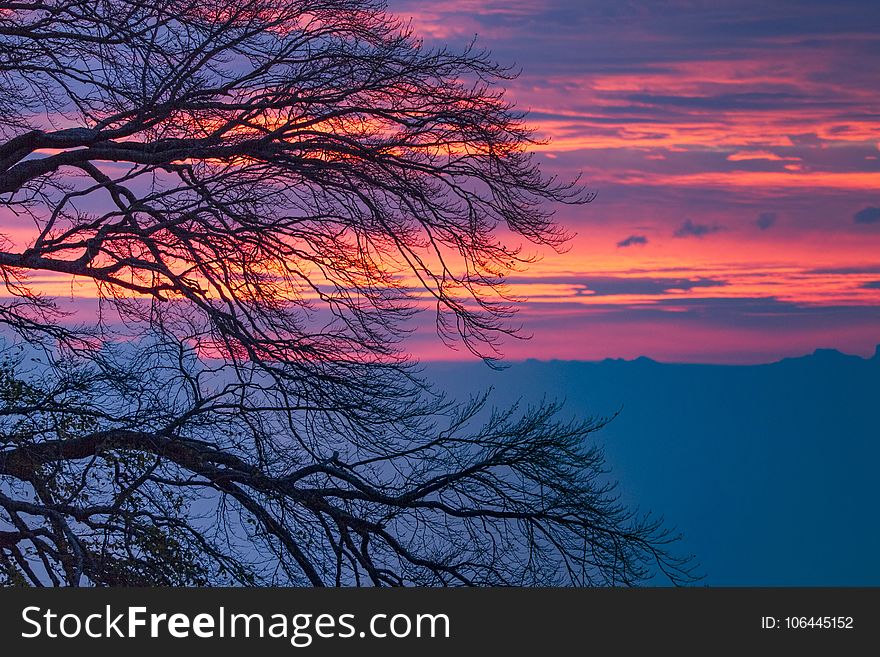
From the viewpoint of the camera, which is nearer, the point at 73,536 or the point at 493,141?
the point at 73,536

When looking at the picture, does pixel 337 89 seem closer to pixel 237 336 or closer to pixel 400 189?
pixel 400 189

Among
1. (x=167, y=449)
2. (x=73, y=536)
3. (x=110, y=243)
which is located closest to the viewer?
(x=73, y=536)

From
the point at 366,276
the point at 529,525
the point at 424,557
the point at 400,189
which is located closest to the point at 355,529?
Result: the point at 424,557

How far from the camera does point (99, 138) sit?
13688mm

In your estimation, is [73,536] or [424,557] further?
[424,557]

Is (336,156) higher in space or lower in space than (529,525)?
higher

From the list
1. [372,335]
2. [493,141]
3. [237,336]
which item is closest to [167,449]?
[237,336]

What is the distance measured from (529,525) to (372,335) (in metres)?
2.81

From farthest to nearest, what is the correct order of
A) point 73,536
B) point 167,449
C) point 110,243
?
point 110,243 → point 167,449 → point 73,536

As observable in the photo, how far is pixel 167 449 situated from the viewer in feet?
43.4

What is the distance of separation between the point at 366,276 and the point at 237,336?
1.63 m

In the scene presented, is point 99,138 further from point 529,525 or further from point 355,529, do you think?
point 529,525

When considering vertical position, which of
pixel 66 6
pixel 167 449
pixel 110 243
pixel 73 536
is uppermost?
pixel 66 6

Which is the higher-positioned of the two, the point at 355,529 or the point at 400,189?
the point at 400,189
